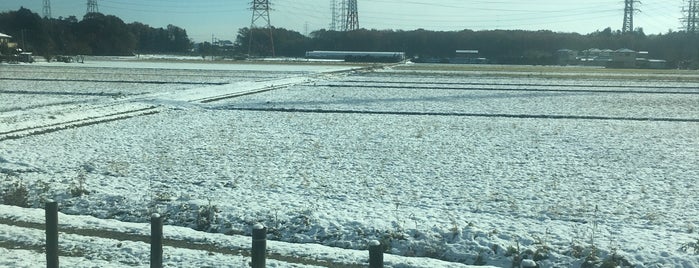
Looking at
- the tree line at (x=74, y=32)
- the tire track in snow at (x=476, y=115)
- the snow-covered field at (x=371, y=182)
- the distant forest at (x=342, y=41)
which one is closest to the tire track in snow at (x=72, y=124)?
the snow-covered field at (x=371, y=182)

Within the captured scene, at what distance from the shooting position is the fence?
4.87 metres

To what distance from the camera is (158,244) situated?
6.04 m

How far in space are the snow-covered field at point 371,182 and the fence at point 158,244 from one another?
4.75ft

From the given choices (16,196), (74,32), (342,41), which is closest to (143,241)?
(16,196)

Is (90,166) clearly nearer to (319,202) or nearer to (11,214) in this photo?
(11,214)

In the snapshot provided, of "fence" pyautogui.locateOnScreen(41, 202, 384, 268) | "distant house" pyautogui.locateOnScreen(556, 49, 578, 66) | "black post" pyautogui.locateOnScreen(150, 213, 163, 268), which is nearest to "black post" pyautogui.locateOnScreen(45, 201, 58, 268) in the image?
"fence" pyautogui.locateOnScreen(41, 202, 384, 268)

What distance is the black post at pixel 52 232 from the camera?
614 centimetres

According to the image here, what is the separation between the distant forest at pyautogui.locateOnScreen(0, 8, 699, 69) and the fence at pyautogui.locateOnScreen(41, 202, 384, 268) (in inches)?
4741

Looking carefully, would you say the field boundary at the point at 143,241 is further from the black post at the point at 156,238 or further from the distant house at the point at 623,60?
the distant house at the point at 623,60

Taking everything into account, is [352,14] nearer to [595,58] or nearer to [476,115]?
[595,58]

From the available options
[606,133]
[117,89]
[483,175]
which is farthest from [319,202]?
[117,89]

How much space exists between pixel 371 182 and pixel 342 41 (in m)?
159

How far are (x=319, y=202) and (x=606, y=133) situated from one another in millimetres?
15010

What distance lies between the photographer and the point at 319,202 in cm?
1126
